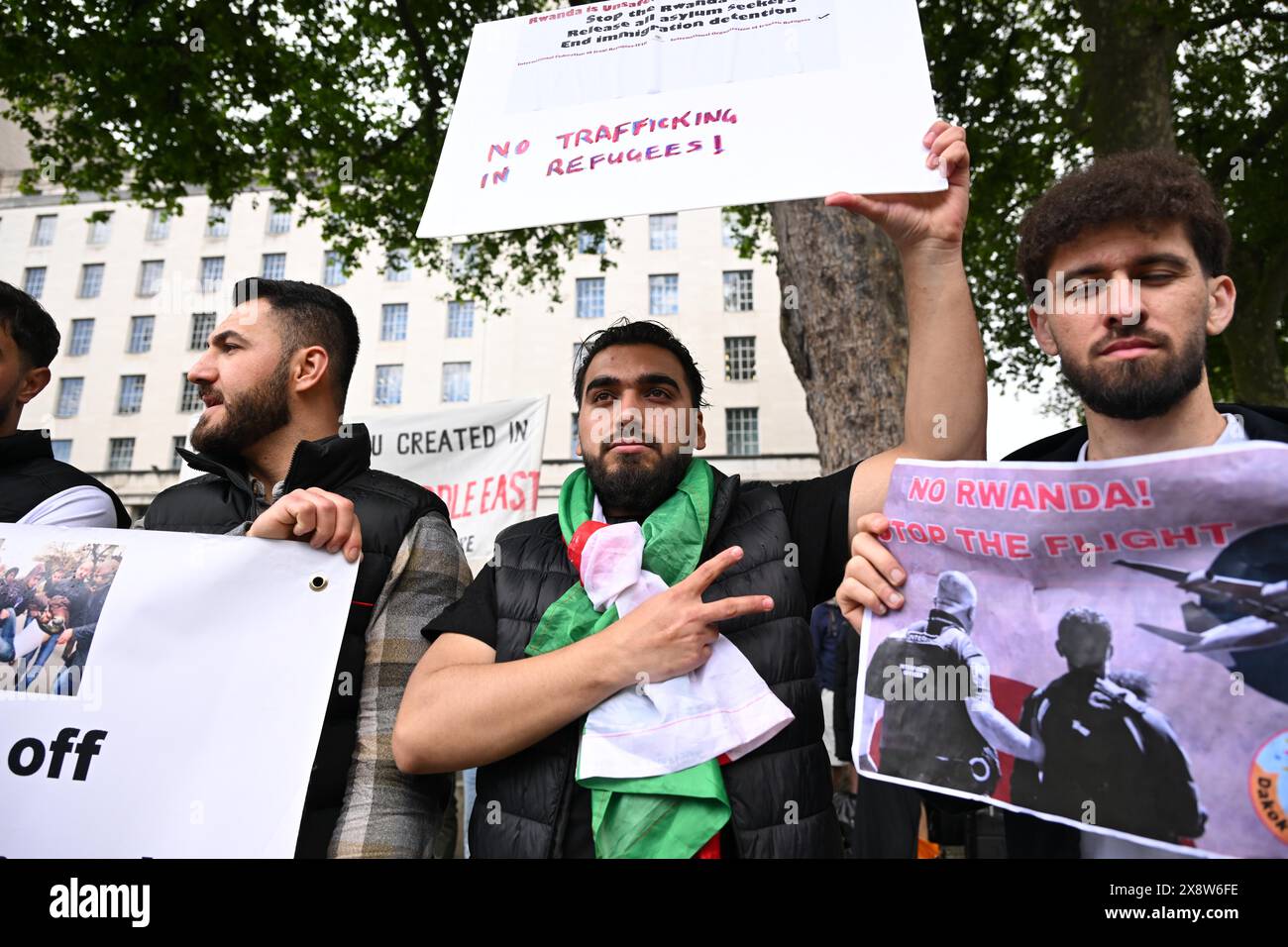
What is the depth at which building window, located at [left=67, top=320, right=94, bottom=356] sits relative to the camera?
4022cm

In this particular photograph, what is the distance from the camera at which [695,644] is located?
156 cm

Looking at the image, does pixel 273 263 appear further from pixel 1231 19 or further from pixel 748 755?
pixel 748 755

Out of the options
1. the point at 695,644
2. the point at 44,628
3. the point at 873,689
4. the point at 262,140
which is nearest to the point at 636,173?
the point at 695,644

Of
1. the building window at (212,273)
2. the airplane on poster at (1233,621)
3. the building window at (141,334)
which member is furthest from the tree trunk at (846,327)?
the building window at (141,334)

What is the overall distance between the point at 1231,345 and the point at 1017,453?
9776 mm

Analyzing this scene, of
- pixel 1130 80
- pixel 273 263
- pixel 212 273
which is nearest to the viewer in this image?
pixel 1130 80

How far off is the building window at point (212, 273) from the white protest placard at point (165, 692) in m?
44.6

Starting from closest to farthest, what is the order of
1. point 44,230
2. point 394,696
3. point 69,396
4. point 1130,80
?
point 394,696
point 1130,80
point 69,396
point 44,230

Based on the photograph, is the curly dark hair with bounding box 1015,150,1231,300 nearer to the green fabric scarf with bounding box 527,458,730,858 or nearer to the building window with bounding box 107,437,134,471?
the green fabric scarf with bounding box 527,458,730,858

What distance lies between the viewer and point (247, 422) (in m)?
2.02

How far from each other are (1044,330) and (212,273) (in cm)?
4584

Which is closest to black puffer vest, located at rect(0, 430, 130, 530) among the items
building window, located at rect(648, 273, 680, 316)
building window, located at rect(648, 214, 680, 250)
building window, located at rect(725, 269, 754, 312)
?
building window, located at rect(648, 273, 680, 316)

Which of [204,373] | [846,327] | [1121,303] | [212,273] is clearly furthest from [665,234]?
[1121,303]

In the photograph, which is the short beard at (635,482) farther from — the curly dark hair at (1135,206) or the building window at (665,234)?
the building window at (665,234)
